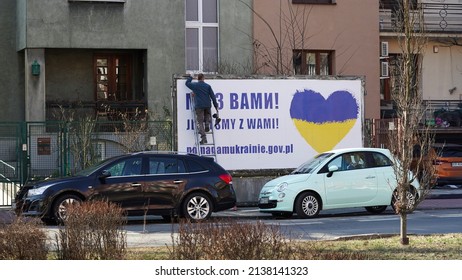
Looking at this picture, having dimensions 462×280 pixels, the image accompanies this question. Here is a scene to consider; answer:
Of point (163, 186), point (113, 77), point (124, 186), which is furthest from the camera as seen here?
point (113, 77)

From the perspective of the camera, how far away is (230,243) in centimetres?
1098

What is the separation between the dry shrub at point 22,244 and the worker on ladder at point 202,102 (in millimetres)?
13646

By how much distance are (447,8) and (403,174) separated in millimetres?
24236

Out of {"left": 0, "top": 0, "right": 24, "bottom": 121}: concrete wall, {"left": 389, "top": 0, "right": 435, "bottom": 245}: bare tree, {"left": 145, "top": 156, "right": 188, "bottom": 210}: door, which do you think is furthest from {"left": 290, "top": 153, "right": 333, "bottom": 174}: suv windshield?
{"left": 0, "top": 0, "right": 24, "bottom": 121}: concrete wall

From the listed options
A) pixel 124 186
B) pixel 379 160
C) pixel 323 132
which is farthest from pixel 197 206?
pixel 323 132

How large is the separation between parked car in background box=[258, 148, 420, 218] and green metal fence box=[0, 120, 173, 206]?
5033 millimetres

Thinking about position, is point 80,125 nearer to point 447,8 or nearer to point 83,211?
point 83,211

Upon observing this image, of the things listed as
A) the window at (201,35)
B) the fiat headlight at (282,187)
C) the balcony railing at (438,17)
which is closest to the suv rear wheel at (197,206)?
the fiat headlight at (282,187)

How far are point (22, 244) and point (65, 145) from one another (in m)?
15.1

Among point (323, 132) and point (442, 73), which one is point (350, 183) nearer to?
point (323, 132)

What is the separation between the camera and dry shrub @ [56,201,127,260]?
37.6 ft

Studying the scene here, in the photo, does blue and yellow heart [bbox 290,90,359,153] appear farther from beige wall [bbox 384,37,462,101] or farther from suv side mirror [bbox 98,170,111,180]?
beige wall [bbox 384,37,462,101]

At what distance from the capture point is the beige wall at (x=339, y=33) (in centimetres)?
3253

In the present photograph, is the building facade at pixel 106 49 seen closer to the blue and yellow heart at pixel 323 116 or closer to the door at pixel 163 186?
the blue and yellow heart at pixel 323 116
